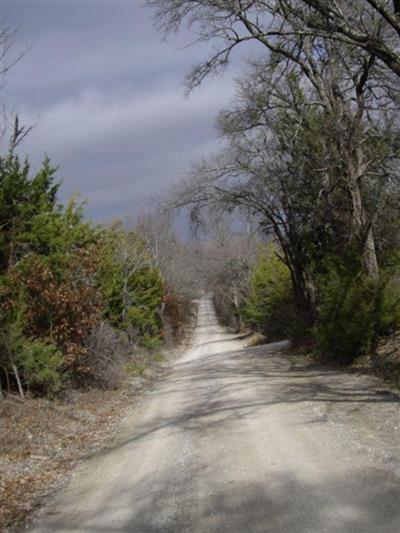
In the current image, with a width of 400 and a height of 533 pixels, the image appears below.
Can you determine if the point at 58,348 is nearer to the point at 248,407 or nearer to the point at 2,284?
the point at 2,284

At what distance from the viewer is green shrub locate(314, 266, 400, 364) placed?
52.9ft

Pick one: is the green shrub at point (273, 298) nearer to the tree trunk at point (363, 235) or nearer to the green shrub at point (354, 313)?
the green shrub at point (354, 313)

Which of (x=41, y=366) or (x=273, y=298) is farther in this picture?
(x=273, y=298)

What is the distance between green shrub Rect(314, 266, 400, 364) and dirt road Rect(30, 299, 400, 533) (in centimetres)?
317

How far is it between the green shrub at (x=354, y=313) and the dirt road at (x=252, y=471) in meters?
3.17

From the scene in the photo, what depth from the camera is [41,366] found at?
15562 millimetres

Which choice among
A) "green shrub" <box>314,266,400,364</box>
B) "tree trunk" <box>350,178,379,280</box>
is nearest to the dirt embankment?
"green shrub" <box>314,266,400,364</box>

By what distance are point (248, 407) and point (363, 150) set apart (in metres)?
11.3

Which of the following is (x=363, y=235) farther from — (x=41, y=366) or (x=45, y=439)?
(x=45, y=439)

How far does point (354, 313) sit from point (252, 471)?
995cm

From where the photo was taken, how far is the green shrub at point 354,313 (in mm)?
16125

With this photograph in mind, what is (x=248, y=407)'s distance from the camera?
478 inches

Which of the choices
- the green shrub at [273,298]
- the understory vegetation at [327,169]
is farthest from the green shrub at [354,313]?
the green shrub at [273,298]

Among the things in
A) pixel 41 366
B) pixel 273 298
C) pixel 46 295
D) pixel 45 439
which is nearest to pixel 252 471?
pixel 45 439
